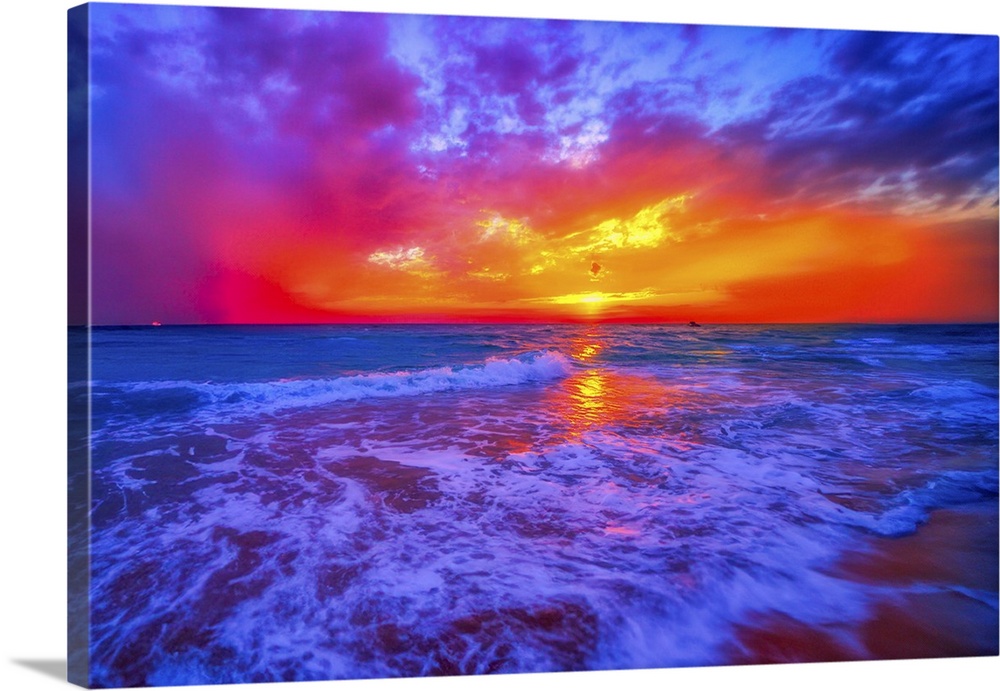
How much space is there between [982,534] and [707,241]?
1870 millimetres

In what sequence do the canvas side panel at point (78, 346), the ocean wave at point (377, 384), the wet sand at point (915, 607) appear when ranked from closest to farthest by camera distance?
1. the canvas side panel at point (78, 346)
2. the wet sand at point (915, 607)
3. the ocean wave at point (377, 384)

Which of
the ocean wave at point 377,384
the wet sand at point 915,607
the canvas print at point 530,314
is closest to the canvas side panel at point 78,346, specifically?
the canvas print at point 530,314

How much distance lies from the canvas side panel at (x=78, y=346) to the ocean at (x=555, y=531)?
5cm

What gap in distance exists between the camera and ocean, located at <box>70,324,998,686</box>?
1754 millimetres

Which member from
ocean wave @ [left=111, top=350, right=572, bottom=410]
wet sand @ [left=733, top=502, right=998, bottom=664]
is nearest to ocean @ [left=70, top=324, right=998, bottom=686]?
wet sand @ [left=733, top=502, right=998, bottom=664]

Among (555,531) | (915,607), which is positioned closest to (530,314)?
(555,531)

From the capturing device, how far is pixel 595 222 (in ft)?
10.2

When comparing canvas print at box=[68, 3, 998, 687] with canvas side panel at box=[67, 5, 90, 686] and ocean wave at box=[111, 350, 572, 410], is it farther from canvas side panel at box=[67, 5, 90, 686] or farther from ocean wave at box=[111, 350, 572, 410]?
ocean wave at box=[111, 350, 572, 410]

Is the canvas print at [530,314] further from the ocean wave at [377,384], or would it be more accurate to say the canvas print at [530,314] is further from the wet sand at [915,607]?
the ocean wave at [377,384]

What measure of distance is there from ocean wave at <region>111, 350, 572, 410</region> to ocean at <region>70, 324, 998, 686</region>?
25.7 inches

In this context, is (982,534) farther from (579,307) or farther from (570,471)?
(579,307)

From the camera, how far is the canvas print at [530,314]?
71.2 inches

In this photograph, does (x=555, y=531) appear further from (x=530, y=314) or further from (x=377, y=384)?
(x=377, y=384)

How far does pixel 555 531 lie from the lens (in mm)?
2227
